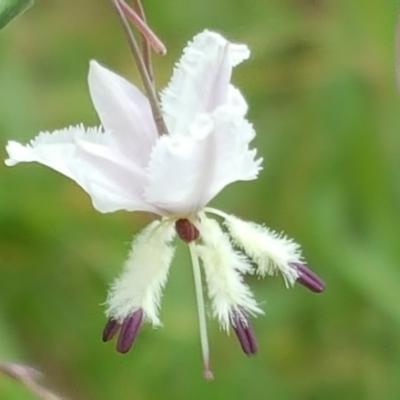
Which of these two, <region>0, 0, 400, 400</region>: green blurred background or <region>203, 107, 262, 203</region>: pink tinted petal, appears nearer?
<region>203, 107, 262, 203</region>: pink tinted petal

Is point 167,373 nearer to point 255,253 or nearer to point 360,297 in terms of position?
point 360,297

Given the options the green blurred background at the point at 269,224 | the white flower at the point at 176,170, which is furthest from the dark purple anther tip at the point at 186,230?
the green blurred background at the point at 269,224

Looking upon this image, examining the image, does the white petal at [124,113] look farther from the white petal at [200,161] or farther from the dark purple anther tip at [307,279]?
the dark purple anther tip at [307,279]

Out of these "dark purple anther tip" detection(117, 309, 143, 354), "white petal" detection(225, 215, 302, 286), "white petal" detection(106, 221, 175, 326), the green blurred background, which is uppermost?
the green blurred background

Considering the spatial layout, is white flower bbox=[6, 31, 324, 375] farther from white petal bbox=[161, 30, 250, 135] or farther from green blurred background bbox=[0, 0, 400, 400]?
green blurred background bbox=[0, 0, 400, 400]

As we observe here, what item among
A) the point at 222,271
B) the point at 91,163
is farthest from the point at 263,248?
the point at 91,163

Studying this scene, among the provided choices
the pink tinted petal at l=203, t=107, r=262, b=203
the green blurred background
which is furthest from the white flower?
the green blurred background

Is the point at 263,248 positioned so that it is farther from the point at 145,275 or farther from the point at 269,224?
the point at 269,224
